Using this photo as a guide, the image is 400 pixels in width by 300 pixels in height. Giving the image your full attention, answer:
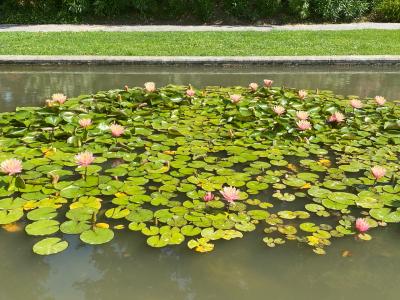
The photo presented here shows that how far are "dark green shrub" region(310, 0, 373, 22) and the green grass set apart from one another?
2321 millimetres

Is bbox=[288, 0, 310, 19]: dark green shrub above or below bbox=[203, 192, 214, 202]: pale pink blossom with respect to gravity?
above

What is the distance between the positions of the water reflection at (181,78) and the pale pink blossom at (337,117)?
2.06 m

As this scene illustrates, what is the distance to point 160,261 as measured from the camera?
2.70m

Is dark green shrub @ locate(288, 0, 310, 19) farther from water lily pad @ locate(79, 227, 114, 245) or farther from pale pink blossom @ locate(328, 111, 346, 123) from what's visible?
water lily pad @ locate(79, 227, 114, 245)

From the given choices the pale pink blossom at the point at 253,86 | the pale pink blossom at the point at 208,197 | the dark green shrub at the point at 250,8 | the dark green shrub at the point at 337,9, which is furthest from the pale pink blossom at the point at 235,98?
the dark green shrub at the point at 337,9

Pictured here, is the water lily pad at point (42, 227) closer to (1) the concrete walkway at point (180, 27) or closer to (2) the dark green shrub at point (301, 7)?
(1) the concrete walkway at point (180, 27)

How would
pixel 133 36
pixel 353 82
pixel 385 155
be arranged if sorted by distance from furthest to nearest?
pixel 133 36 → pixel 353 82 → pixel 385 155

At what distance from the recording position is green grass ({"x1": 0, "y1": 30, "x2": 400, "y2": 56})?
8898mm

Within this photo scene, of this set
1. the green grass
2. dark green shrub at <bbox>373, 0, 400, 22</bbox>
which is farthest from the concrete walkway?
the green grass

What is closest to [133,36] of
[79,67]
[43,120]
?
[79,67]

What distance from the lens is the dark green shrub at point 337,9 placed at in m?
13.8

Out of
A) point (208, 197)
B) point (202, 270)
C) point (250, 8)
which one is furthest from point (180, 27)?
point (202, 270)

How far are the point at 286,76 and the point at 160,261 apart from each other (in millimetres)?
5782

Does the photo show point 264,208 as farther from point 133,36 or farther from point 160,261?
point 133,36
